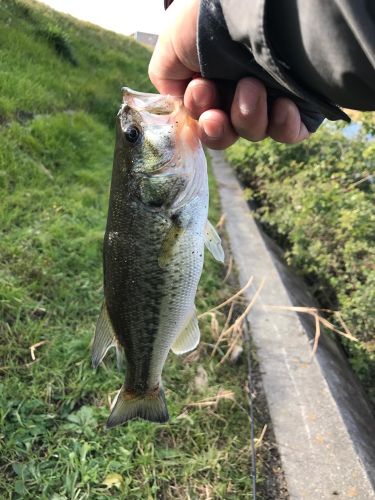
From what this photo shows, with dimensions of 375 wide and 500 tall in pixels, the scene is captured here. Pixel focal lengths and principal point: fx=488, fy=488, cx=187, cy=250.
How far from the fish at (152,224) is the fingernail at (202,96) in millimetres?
92

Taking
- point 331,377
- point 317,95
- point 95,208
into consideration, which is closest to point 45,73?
point 95,208

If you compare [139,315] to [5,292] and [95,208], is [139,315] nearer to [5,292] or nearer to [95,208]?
[5,292]

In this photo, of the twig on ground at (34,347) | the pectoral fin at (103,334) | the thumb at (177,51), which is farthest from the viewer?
the twig on ground at (34,347)

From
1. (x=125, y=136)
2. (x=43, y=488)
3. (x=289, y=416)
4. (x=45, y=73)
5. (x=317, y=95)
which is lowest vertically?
(x=45, y=73)

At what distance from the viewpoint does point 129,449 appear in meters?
2.72

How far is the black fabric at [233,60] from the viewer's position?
126 centimetres

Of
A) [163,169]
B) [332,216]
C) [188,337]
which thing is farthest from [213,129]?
[332,216]

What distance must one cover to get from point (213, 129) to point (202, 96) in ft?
0.39

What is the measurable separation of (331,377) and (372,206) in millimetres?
1672

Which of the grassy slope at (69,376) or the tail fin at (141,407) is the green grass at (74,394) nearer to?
the grassy slope at (69,376)

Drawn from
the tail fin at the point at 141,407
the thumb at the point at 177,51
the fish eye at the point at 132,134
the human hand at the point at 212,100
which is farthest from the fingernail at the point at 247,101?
the tail fin at the point at 141,407

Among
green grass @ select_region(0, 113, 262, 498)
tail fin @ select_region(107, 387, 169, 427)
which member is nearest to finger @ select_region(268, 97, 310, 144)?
tail fin @ select_region(107, 387, 169, 427)

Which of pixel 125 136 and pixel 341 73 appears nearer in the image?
pixel 341 73

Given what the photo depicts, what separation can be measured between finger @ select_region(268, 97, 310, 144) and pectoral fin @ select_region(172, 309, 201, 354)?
76 cm
